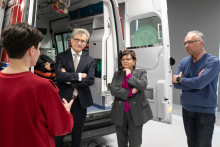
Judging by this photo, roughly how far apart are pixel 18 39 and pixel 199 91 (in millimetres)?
2013

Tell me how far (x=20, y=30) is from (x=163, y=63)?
2.18 m

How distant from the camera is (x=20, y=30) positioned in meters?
1.01

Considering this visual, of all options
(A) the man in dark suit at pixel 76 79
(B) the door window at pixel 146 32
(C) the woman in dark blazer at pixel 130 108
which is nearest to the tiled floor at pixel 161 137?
(A) the man in dark suit at pixel 76 79

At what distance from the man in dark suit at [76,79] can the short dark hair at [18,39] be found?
1306mm

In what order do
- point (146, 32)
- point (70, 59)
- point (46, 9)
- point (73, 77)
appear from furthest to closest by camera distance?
point (46, 9), point (146, 32), point (70, 59), point (73, 77)

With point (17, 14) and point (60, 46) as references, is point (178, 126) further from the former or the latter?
point (60, 46)

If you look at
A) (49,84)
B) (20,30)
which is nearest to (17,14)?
(20,30)

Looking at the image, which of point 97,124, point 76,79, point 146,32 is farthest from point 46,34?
point 76,79

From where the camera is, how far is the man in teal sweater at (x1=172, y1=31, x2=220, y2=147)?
2.12 meters

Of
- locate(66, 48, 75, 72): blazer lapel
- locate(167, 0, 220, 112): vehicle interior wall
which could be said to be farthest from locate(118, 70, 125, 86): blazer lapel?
locate(167, 0, 220, 112): vehicle interior wall

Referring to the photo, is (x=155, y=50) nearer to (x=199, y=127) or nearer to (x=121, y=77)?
(x=121, y=77)

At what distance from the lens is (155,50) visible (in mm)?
2852

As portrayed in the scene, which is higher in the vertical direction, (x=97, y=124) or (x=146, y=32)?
(x=146, y=32)

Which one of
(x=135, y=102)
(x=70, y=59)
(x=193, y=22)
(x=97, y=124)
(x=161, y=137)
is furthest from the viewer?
(x=193, y=22)
